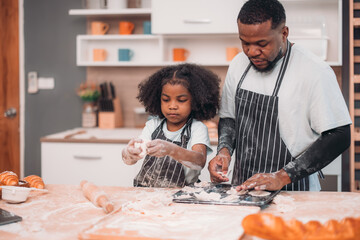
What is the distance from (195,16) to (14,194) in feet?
6.89

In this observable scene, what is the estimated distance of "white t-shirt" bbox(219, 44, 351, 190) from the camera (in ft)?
5.27

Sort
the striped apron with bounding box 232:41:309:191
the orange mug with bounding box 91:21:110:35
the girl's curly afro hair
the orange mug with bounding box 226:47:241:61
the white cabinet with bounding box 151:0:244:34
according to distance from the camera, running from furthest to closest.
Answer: the orange mug with bounding box 91:21:110:35, the orange mug with bounding box 226:47:241:61, the white cabinet with bounding box 151:0:244:34, the girl's curly afro hair, the striped apron with bounding box 232:41:309:191

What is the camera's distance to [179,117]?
182 cm

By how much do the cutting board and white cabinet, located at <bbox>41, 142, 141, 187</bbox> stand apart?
1665 millimetres

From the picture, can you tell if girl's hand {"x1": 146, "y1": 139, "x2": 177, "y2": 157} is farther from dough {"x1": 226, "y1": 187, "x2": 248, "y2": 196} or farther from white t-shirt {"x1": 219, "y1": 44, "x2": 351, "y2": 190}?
white t-shirt {"x1": 219, "y1": 44, "x2": 351, "y2": 190}

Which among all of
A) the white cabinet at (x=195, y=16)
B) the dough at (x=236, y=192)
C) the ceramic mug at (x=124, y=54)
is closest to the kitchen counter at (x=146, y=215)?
the dough at (x=236, y=192)

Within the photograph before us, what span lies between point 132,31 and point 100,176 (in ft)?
4.07

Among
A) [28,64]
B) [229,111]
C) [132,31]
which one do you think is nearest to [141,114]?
[132,31]

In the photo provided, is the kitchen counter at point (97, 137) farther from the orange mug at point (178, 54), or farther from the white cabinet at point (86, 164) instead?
the orange mug at point (178, 54)

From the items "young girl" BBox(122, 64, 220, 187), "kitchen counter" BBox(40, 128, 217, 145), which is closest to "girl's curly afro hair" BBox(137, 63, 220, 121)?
"young girl" BBox(122, 64, 220, 187)

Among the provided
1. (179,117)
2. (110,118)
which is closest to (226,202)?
(179,117)

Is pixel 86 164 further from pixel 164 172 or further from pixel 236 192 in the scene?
pixel 236 192

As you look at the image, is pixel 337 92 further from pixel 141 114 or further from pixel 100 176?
pixel 141 114

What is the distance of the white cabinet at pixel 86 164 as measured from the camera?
2982mm
